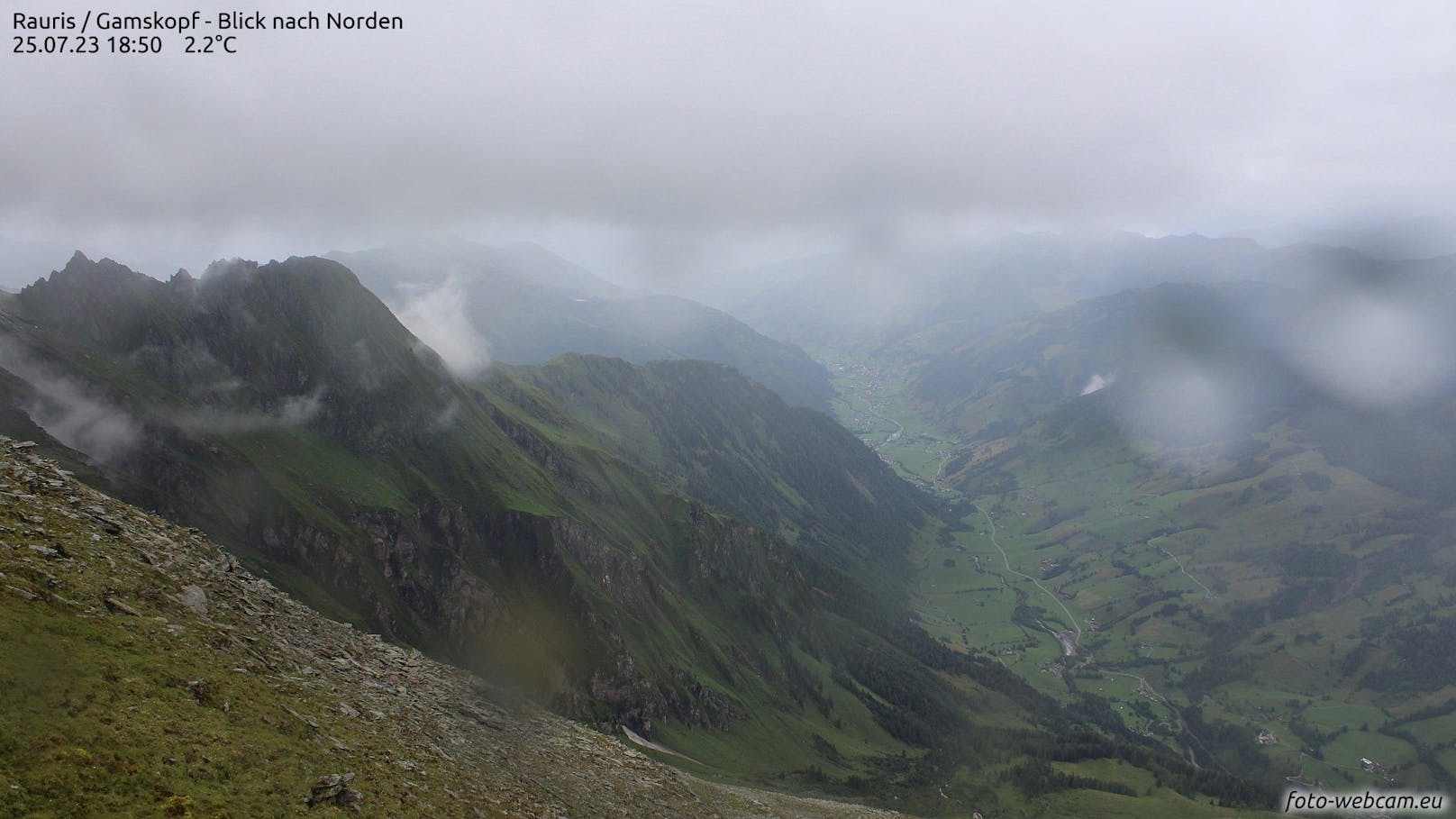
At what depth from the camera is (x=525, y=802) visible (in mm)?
48344

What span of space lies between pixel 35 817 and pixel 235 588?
29062 millimetres

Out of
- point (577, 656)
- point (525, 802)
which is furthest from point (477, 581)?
point (525, 802)

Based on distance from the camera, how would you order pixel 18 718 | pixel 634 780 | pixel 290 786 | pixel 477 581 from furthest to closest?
pixel 477 581, pixel 634 780, pixel 290 786, pixel 18 718

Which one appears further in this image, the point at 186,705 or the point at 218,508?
the point at 218,508

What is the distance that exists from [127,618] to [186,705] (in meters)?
7.33

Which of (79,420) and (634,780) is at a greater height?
(79,420)

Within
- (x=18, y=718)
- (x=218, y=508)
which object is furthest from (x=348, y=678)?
(x=218, y=508)

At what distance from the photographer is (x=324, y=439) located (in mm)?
193250

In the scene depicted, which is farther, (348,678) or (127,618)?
(348,678)

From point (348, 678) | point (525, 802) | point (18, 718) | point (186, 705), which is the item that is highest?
point (18, 718)

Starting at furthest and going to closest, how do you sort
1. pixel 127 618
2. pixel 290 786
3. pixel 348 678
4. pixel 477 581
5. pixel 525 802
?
pixel 477 581 < pixel 348 678 < pixel 525 802 < pixel 127 618 < pixel 290 786

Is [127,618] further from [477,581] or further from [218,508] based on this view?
[477,581]

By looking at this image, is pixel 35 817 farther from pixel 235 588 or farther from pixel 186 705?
pixel 235 588

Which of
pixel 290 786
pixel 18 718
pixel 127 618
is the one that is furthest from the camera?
pixel 127 618
